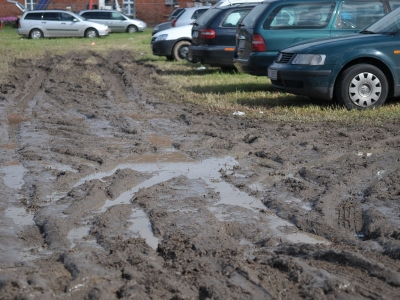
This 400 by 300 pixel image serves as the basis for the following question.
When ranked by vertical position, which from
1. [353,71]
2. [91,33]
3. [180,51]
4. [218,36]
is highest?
[353,71]

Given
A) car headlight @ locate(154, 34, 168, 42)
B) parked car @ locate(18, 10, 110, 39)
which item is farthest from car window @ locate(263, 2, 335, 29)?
parked car @ locate(18, 10, 110, 39)

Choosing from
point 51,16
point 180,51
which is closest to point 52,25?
point 51,16

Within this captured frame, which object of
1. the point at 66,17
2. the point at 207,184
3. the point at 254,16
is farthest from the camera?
the point at 66,17

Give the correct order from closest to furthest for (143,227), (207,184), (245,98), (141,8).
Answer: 1. (143,227)
2. (207,184)
3. (245,98)
4. (141,8)

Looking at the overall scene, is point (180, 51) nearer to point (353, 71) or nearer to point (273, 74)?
point (273, 74)

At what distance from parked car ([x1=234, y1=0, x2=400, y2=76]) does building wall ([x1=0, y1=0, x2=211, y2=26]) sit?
130 feet

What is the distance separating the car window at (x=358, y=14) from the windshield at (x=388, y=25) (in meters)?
1.54

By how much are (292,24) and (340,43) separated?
2505 millimetres

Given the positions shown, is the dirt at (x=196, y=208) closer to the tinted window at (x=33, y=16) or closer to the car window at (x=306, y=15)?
the car window at (x=306, y=15)

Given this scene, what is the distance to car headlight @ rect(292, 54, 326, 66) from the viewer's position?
10.5 meters

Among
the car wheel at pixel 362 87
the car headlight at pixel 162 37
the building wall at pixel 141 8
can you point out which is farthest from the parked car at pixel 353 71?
the building wall at pixel 141 8

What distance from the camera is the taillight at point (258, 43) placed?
42.0 feet

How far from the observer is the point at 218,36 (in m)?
16.5


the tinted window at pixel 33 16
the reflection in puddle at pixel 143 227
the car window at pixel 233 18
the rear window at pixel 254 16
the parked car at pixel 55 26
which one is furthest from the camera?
the tinted window at pixel 33 16
